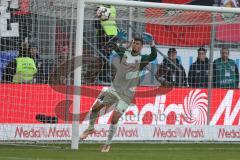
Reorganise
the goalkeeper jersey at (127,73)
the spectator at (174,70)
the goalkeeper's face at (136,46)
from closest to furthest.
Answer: the goalkeeper's face at (136,46) < the goalkeeper jersey at (127,73) < the spectator at (174,70)

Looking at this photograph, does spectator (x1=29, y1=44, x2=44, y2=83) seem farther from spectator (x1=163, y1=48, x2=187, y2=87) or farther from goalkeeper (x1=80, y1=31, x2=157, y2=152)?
spectator (x1=163, y1=48, x2=187, y2=87)

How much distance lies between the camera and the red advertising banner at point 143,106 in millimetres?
18375

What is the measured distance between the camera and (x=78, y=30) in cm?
1628

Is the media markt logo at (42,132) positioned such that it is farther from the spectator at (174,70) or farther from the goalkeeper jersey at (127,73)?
the spectator at (174,70)

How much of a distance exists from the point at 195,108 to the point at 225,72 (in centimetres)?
127

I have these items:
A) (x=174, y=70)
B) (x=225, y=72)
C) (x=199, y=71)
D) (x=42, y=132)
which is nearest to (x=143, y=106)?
(x=174, y=70)

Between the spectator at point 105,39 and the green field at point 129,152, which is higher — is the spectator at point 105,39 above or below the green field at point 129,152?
above

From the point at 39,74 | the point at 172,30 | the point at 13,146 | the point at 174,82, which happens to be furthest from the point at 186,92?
the point at 13,146

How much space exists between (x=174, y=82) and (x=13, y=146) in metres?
5.32

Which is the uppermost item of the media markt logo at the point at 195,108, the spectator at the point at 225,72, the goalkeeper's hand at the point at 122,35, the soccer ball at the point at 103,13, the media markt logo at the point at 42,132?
the soccer ball at the point at 103,13

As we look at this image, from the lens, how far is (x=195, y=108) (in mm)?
20422

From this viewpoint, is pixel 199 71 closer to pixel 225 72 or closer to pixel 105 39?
pixel 225 72

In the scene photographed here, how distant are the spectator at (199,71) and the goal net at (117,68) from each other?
26 millimetres

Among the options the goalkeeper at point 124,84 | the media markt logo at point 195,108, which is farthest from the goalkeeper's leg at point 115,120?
the media markt logo at point 195,108
